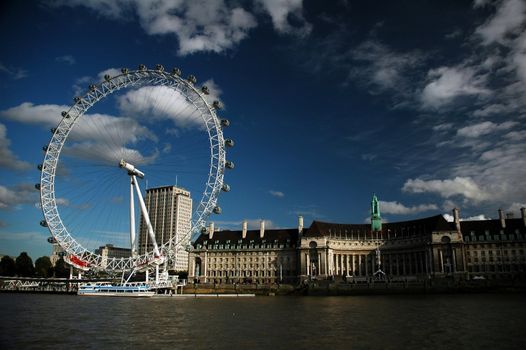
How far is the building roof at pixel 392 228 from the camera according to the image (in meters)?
134

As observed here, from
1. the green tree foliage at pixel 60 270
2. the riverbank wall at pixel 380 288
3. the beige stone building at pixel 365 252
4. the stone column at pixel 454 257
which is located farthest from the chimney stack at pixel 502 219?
the green tree foliage at pixel 60 270

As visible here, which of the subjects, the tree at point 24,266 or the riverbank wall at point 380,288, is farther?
the tree at point 24,266

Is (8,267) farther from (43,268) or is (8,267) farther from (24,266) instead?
(43,268)

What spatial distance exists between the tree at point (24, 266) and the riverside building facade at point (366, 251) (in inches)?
2054

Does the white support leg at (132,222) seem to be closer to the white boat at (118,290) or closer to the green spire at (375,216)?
the white boat at (118,290)

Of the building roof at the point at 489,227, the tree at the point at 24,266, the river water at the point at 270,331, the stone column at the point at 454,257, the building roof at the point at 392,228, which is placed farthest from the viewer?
the tree at the point at 24,266

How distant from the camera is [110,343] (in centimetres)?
2906

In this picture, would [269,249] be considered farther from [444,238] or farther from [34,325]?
[34,325]

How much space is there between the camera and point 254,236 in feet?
529

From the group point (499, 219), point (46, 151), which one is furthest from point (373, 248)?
point (46, 151)

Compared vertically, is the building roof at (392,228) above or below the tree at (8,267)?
above

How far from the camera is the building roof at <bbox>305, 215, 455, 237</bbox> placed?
134m

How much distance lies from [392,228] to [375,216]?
9.19m

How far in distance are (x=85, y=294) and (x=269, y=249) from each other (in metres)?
65.2
